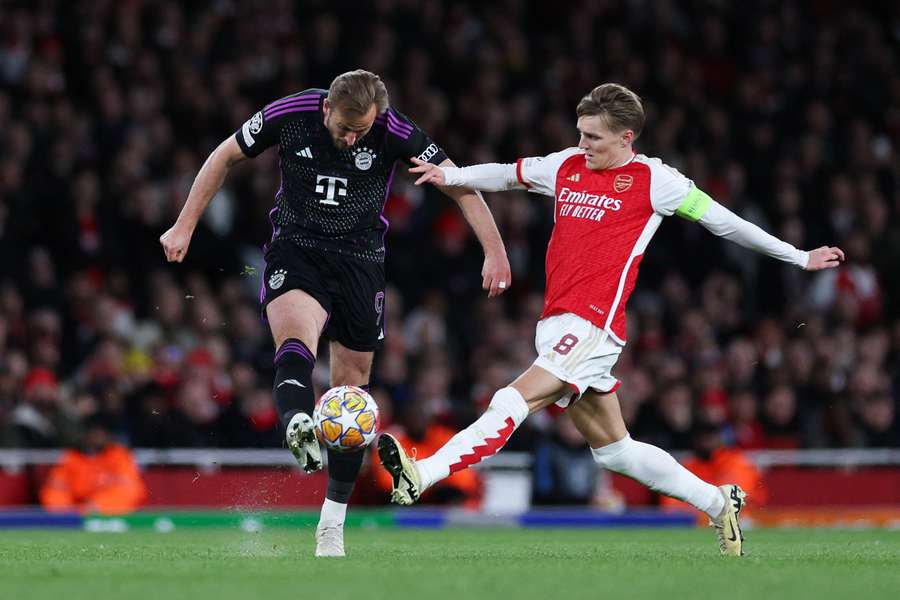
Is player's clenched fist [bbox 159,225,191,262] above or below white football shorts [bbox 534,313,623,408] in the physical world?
above

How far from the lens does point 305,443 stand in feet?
22.4

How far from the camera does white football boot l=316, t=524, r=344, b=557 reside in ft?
25.4

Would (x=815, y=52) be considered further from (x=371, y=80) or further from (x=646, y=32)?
(x=371, y=80)

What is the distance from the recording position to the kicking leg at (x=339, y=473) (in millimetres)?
7758

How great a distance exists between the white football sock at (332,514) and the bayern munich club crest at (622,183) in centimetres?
201

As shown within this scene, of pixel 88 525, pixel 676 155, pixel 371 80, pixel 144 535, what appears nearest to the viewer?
pixel 371 80

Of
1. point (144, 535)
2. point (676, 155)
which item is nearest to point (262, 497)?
point (144, 535)

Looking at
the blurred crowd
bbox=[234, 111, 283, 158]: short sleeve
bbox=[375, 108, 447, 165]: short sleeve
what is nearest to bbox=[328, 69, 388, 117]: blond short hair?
bbox=[375, 108, 447, 165]: short sleeve

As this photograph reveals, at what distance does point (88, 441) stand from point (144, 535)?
78.1 inches

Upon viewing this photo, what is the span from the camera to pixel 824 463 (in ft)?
48.8

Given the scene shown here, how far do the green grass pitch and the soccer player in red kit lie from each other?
569 mm

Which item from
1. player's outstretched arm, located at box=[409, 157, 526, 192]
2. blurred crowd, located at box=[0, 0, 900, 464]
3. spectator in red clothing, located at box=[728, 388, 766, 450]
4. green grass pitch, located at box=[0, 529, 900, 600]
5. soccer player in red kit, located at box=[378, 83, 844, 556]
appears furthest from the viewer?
spectator in red clothing, located at box=[728, 388, 766, 450]

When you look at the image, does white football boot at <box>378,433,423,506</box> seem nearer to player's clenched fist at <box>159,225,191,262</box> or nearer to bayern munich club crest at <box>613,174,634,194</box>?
player's clenched fist at <box>159,225,191,262</box>

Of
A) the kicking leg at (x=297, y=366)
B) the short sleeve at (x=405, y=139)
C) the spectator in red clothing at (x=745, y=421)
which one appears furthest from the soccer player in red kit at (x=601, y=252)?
the spectator in red clothing at (x=745, y=421)
